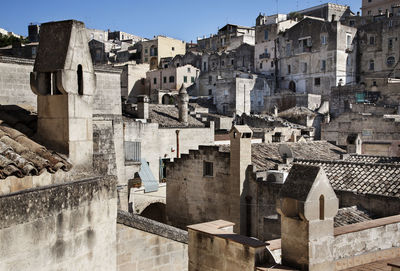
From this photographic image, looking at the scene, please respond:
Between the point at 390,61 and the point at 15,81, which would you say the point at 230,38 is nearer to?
the point at 390,61

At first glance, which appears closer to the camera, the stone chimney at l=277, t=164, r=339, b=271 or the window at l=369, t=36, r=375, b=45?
the stone chimney at l=277, t=164, r=339, b=271

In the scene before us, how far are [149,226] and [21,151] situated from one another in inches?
103

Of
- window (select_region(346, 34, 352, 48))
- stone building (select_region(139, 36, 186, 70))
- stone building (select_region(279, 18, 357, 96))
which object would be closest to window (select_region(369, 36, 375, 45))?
stone building (select_region(279, 18, 357, 96))

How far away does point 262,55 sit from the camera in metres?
65.4

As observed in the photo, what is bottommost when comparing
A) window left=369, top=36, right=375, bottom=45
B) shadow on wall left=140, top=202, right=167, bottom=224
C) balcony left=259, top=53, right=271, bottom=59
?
shadow on wall left=140, top=202, right=167, bottom=224

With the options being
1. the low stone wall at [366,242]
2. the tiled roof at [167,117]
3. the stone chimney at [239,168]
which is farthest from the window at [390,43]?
the low stone wall at [366,242]

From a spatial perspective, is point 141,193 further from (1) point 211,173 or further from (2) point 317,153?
(2) point 317,153

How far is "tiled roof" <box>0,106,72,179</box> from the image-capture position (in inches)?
217

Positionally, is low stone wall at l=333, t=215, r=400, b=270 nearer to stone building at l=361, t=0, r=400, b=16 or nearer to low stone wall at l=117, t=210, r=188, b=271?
low stone wall at l=117, t=210, r=188, b=271

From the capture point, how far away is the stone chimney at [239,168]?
16688 mm

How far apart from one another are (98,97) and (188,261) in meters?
11.8

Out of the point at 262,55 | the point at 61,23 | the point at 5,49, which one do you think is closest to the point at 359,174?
the point at 61,23

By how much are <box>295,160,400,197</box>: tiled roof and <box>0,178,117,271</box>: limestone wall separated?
10265mm

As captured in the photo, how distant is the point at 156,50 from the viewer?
7912 cm
